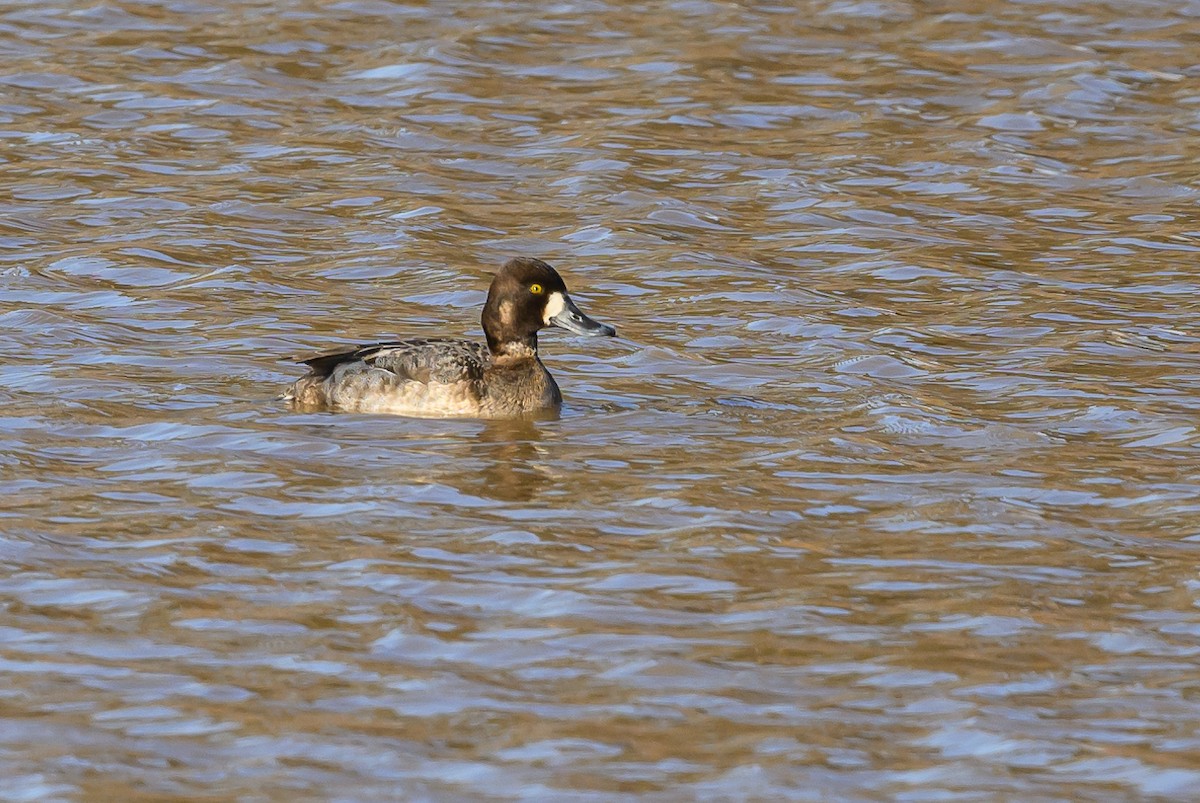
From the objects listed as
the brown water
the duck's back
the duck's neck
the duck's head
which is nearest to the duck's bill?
the duck's head

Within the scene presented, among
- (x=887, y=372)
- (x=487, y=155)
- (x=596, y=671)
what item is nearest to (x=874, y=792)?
(x=596, y=671)

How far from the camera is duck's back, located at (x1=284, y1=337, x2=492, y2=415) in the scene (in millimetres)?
10789

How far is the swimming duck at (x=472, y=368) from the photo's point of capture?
1081 cm

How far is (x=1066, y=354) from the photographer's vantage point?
1202 centimetres

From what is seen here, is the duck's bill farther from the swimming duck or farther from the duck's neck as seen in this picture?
the duck's neck

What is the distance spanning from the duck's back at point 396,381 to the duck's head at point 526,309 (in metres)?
0.36

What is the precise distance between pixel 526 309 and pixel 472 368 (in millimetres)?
524

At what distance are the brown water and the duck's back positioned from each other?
0.17m

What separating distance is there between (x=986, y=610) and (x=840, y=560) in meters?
0.75

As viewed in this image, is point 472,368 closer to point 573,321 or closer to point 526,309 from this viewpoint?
point 526,309

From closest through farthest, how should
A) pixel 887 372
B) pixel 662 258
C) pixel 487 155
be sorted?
pixel 887 372, pixel 662 258, pixel 487 155

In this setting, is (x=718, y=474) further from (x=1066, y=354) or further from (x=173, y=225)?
(x=173, y=225)

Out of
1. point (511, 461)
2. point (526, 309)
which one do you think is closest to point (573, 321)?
point (526, 309)

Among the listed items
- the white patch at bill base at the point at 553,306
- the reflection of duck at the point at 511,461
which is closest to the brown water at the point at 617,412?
the reflection of duck at the point at 511,461
